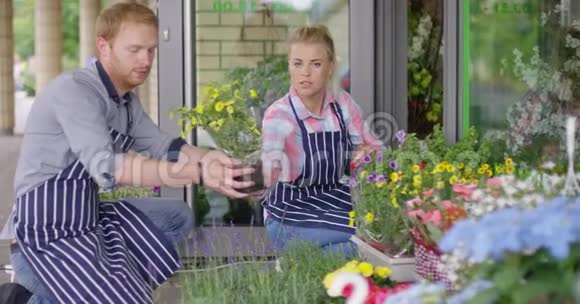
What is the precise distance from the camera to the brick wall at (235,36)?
5367mm

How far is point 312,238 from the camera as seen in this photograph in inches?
142

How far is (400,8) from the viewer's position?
5.41m

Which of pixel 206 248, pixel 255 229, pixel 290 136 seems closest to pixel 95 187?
pixel 290 136

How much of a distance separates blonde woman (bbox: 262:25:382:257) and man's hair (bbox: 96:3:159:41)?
0.66 metres

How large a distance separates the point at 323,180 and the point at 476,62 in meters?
0.84

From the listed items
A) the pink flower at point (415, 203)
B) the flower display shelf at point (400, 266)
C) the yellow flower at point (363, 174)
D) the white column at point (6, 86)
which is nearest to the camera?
the pink flower at point (415, 203)

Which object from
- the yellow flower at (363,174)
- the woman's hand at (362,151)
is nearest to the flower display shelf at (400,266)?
the yellow flower at (363,174)

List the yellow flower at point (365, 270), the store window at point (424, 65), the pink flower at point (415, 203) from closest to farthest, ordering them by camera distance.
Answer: the yellow flower at point (365, 270)
the pink flower at point (415, 203)
the store window at point (424, 65)

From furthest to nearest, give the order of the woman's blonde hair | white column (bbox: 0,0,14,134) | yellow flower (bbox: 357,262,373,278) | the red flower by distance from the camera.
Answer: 1. white column (bbox: 0,0,14,134)
2. the woman's blonde hair
3. yellow flower (bbox: 357,262,373,278)
4. the red flower

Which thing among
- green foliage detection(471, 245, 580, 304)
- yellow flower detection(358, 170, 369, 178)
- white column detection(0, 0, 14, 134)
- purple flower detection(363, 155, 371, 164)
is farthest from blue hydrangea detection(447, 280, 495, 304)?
white column detection(0, 0, 14, 134)

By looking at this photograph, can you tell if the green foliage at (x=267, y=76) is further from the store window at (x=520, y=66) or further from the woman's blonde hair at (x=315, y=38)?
the store window at (x=520, y=66)

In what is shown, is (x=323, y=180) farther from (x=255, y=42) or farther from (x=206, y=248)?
(x=255, y=42)

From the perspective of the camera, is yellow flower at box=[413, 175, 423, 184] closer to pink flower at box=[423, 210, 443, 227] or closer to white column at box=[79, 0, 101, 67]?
pink flower at box=[423, 210, 443, 227]

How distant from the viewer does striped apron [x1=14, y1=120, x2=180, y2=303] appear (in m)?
2.82
